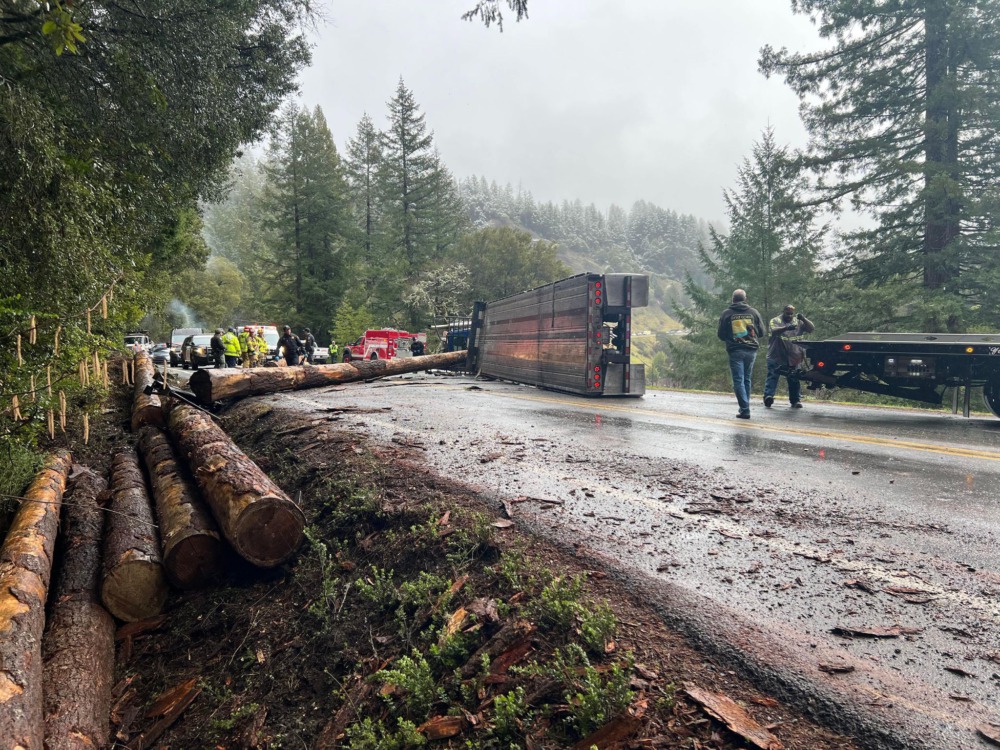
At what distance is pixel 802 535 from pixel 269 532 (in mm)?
3766

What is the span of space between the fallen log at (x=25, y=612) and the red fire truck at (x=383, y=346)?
68.5 ft

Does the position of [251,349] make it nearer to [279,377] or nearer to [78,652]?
[279,377]

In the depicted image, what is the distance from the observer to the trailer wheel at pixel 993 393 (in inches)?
319

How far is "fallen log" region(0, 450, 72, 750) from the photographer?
2.41 metres

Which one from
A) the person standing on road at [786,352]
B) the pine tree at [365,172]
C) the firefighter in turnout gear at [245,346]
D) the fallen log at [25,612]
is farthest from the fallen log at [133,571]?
the pine tree at [365,172]

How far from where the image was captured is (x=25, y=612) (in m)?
3.04

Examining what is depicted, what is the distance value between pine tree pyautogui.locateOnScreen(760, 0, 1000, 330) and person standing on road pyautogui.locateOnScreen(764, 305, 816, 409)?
961 cm

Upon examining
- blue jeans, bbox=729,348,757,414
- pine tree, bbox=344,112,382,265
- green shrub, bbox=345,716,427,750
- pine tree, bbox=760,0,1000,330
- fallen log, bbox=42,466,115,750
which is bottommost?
fallen log, bbox=42,466,115,750

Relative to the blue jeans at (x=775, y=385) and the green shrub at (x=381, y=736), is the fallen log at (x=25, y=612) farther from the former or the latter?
the blue jeans at (x=775, y=385)

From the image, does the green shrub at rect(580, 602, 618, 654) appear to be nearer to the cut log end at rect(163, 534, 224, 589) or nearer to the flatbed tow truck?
the cut log end at rect(163, 534, 224, 589)

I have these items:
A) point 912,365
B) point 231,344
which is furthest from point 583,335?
point 231,344

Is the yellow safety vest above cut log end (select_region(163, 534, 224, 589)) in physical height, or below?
above

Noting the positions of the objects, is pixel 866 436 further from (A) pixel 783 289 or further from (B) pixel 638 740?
(A) pixel 783 289

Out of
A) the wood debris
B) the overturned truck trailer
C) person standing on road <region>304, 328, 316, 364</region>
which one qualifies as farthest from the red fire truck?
the wood debris
